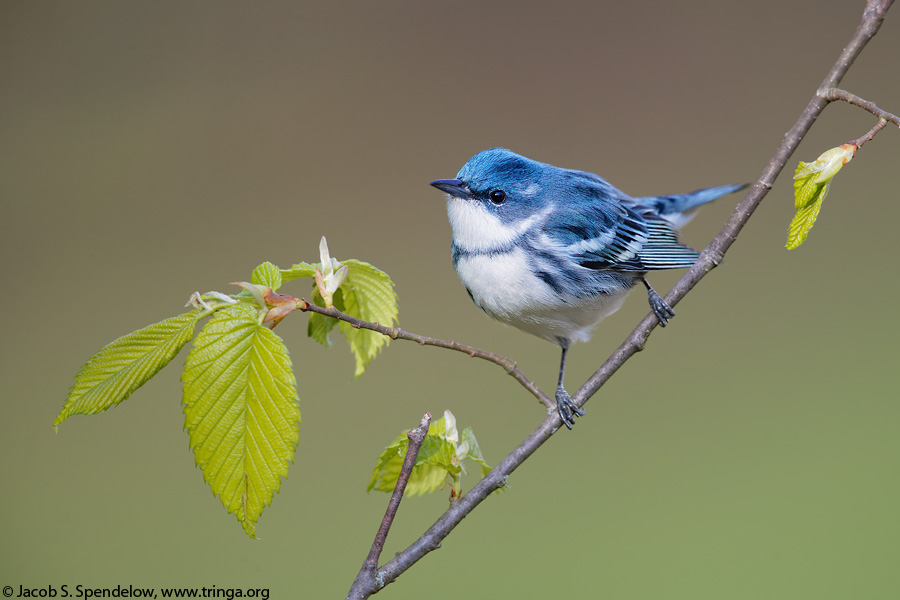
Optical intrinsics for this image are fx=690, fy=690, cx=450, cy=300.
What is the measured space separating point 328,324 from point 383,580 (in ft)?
0.84

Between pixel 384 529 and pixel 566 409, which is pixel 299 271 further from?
pixel 566 409

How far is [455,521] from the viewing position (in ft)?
1.76

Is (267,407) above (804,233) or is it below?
below

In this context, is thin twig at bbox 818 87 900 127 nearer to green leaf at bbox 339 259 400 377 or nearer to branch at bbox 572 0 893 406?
branch at bbox 572 0 893 406

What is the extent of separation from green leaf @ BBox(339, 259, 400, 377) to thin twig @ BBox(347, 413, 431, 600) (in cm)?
19

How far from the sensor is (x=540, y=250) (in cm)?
103

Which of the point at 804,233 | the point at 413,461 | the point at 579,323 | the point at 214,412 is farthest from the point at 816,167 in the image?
the point at 579,323

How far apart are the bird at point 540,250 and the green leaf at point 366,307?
0.93 feet

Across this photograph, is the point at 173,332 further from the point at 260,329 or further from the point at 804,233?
the point at 804,233

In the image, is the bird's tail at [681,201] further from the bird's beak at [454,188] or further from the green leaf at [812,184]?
the green leaf at [812,184]

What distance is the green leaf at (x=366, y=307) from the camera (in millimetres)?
692

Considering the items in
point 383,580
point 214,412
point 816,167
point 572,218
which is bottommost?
point 383,580

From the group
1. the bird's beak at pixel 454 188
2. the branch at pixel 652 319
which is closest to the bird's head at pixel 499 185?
the bird's beak at pixel 454 188

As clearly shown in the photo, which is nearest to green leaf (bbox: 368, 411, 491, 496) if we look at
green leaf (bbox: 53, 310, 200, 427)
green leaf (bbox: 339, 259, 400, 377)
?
green leaf (bbox: 339, 259, 400, 377)
